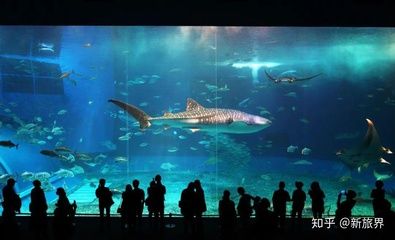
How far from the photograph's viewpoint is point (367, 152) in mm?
10578

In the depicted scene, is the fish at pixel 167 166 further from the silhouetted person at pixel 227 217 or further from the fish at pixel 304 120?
the silhouetted person at pixel 227 217

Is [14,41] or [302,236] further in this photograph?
[14,41]

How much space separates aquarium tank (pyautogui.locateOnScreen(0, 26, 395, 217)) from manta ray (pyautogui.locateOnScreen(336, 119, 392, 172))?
7 centimetres

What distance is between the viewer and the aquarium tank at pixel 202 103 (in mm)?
12641

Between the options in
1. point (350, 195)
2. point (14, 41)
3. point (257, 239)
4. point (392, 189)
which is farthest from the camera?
point (14, 41)

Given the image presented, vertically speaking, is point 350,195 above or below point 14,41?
below

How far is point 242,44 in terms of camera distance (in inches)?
557

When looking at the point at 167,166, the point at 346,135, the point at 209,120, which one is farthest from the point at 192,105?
the point at 346,135

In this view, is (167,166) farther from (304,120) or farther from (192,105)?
(304,120)

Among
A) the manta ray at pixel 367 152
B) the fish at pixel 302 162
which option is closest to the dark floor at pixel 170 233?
the manta ray at pixel 367 152

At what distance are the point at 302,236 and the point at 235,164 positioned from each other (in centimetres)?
799
